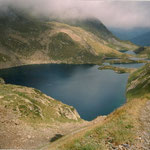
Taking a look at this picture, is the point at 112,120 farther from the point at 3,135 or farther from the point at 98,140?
the point at 3,135

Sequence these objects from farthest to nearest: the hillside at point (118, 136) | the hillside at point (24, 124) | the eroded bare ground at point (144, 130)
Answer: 1. the hillside at point (24, 124)
2. the hillside at point (118, 136)
3. the eroded bare ground at point (144, 130)

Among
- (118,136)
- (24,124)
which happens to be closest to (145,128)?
(118,136)

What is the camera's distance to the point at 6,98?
131ft

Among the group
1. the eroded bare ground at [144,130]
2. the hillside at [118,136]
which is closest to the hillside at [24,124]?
the hillside at [118,136]

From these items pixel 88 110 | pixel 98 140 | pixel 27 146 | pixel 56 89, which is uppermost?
pixel 98 140

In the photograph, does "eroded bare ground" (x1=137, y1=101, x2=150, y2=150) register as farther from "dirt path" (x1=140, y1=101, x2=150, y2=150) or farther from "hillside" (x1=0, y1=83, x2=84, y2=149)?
"hillside" (x1=0, y1=83, x2=84, y2=149)

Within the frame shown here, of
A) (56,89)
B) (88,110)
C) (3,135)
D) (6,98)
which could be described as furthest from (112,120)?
(56,89)

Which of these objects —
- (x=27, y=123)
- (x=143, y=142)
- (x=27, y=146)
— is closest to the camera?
(x=143, y=142)

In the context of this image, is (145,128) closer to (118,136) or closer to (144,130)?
(144,130)

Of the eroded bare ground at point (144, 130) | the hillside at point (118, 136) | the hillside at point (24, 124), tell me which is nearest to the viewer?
the eroded bare ground at point (144, 130)

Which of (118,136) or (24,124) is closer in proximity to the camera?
(118,136)

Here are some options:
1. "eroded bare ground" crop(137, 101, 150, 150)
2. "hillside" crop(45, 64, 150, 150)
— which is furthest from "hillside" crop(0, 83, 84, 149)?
"eroded bare ground" crop(137, 101, 150, 150)

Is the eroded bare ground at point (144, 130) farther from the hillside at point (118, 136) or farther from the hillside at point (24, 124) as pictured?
the hillside at point (24, 124)

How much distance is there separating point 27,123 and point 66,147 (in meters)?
19.7
